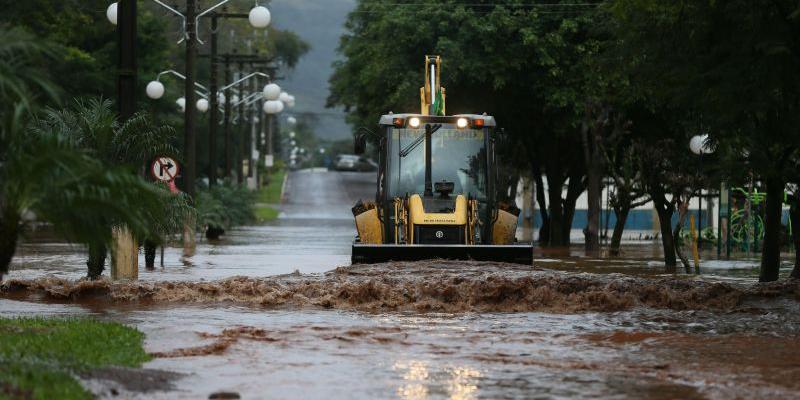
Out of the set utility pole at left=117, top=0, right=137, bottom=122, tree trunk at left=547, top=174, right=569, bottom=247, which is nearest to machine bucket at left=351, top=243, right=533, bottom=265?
utility pole at left=117, top=0, right=137, bottom=122

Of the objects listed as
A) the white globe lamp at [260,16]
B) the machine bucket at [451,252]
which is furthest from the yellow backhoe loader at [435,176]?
the white globe lamp at [260,16]

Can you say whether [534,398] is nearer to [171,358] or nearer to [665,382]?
[665,382]

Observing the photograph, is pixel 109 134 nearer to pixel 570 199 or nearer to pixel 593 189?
pixel 593 189

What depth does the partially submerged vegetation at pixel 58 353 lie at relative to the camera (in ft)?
34.9

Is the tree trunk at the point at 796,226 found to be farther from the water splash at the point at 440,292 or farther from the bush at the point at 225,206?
the bush at the point at 225,206

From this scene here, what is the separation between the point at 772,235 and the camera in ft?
87.1

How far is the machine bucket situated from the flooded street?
2.48 ft

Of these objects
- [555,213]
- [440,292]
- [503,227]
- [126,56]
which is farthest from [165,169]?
[555,213]

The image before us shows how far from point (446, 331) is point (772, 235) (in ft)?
37.3

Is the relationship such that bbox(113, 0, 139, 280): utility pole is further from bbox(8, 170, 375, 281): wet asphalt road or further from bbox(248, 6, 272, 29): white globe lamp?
bbox(248, 6, 272, 29): white globe lamp

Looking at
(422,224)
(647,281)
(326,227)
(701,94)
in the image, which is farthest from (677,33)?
(326,227)

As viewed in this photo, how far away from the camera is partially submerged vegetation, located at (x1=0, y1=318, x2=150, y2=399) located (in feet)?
34.9

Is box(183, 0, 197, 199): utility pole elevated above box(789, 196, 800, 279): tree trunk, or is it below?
above

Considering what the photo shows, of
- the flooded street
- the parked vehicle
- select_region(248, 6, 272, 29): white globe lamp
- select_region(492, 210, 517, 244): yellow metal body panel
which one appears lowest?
the flooded street
